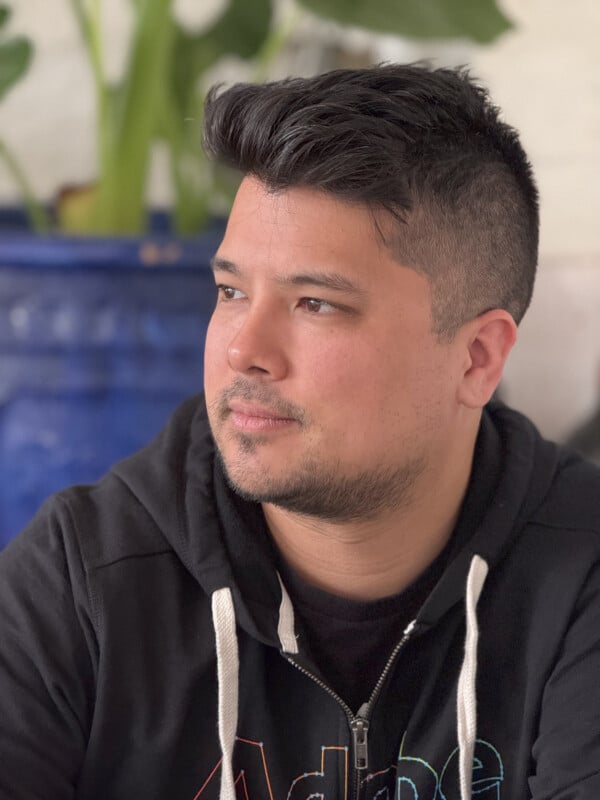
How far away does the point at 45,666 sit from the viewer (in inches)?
40.6

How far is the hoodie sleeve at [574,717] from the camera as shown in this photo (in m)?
1.01

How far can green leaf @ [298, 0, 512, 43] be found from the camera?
170 centimetres

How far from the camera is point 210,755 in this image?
1.08 meters

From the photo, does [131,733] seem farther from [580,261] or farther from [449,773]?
[580,261]

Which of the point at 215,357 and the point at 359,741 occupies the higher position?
the point at 215,357

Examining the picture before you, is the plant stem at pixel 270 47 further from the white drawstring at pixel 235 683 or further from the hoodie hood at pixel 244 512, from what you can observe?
the white drawstring at pixel 235 683

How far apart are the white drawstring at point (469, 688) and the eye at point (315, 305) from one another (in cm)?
31

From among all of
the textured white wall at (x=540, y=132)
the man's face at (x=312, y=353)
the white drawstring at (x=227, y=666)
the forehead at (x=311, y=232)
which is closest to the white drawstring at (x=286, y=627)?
the white drawstring at (x=227, y=666)

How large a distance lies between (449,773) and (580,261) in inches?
57.2

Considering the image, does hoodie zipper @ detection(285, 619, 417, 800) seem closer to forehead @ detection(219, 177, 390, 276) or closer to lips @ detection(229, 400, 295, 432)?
lips @ detection(229, 400, 295, 432)

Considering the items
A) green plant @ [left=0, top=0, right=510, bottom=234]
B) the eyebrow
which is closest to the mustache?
the eyebrow

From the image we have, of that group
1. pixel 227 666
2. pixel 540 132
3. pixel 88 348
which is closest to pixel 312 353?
pixel 227 666

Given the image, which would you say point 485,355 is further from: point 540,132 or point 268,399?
point 540,132

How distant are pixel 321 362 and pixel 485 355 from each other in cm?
23
